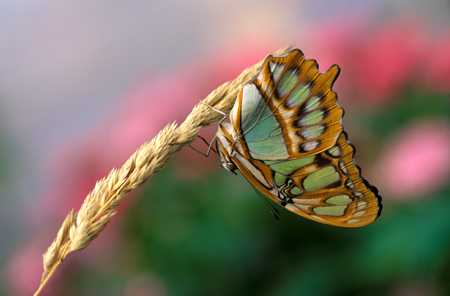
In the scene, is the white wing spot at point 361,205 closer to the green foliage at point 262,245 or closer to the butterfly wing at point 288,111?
the butterfly wing at point 288,111

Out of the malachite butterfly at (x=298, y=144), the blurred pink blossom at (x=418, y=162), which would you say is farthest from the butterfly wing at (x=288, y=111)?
the blurred pink blossom at (x=418, y=162)

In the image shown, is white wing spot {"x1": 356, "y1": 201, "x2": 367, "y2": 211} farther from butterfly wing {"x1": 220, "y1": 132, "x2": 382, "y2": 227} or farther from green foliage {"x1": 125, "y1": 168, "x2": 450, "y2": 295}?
green foliage {"x1": 125, "y1": 168, "x2": 450, "y2": 295}

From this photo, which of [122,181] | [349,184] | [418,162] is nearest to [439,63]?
[418,162]

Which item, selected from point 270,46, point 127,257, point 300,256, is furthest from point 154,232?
point 270,46

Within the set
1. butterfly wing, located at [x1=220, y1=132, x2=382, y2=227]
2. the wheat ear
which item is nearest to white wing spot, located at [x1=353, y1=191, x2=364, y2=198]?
butterfly wing, located at [x1=220, y1=132, x2=382, y2=227]

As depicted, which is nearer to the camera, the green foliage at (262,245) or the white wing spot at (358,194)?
the white wing spot at (358,194)

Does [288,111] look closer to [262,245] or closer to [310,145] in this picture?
[310,145]
